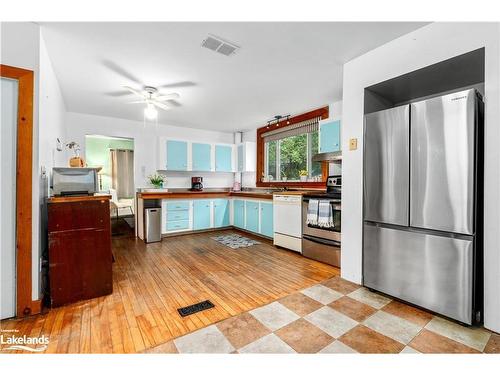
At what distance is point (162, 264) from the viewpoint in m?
3.05

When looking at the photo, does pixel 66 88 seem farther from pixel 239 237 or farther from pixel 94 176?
pixel 239 237

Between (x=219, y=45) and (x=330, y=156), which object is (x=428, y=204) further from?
(x=219, y=45)

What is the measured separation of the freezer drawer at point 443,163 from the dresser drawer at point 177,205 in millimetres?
3838

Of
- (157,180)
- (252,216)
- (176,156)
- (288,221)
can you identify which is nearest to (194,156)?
(176,156)

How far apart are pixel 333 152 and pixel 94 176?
2.97 meters


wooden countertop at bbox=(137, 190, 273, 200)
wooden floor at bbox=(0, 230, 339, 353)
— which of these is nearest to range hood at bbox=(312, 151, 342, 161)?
wooden countertop at bbox=(137, 190, 273, 200)

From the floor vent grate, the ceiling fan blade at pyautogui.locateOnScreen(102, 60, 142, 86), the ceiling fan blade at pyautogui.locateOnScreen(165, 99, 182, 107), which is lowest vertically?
the floor vent grate

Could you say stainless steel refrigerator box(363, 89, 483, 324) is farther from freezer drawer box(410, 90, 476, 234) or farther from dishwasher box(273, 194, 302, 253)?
dishwasher box(273, 194, 302, 253)

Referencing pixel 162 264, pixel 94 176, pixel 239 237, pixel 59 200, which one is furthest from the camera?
pixel 239 237

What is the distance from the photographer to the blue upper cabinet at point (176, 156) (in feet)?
16.3

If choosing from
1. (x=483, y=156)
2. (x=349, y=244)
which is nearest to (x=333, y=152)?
(x=349, y=244)

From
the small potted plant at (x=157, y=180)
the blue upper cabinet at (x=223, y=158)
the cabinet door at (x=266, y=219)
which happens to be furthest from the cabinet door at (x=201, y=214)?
the cabinet door at (x=266, y=219)

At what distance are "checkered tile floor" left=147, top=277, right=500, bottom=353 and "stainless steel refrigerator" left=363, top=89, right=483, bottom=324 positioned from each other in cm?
19

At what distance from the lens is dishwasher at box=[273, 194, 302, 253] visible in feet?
11.3
